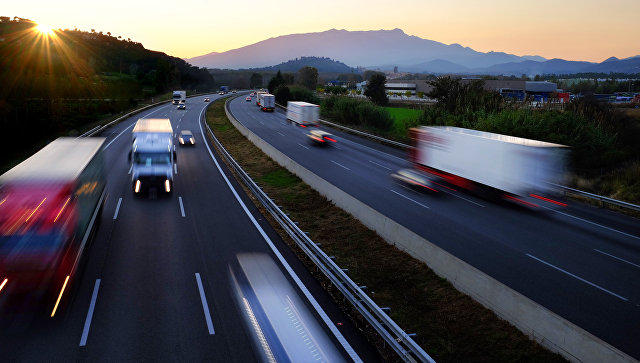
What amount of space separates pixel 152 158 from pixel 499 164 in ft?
58.7

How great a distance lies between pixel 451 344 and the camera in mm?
9875

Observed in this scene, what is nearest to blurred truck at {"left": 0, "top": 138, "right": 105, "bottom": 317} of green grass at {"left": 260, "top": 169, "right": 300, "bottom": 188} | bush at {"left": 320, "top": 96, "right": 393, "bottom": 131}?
green grass at {"left": 260, "top": 169, "right": 300, "bottom": 188}

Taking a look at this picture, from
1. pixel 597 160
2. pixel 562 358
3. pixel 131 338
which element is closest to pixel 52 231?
pixel 131 338

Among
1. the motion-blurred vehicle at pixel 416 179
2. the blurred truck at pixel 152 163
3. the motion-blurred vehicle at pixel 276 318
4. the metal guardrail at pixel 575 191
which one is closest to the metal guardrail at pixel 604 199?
the metal guardrail at pixel 575 191

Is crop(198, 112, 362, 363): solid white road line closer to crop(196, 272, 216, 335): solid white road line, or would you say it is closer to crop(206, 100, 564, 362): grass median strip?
crop(206, 100, 564, 362): grass median strip

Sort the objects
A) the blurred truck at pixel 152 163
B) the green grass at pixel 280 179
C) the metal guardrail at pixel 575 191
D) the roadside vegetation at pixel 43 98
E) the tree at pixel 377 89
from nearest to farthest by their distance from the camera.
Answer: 1. the metal guardrail at pixel 575 191
2. the blurred truck at pixel 152 163
3. the green grass at pixel 280 179
4. the roadside vegetation at pixel 43 98
5. the tree at pixel 377 89

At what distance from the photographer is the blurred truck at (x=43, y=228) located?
32.7 ft

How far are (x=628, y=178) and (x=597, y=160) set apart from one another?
21.3 feet

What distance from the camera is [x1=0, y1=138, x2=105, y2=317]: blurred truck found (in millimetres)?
9953

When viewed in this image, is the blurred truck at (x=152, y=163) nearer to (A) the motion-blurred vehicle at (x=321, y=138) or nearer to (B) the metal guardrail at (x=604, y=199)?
(A) the motion-blurred vehicle at (x=321, y=138)

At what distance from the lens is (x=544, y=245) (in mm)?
16062

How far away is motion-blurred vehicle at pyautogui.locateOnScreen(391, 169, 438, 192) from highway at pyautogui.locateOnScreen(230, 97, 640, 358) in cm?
83

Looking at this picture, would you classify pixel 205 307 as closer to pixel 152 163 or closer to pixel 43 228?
pixel 43 228

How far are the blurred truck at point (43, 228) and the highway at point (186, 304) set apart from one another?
0.72m
